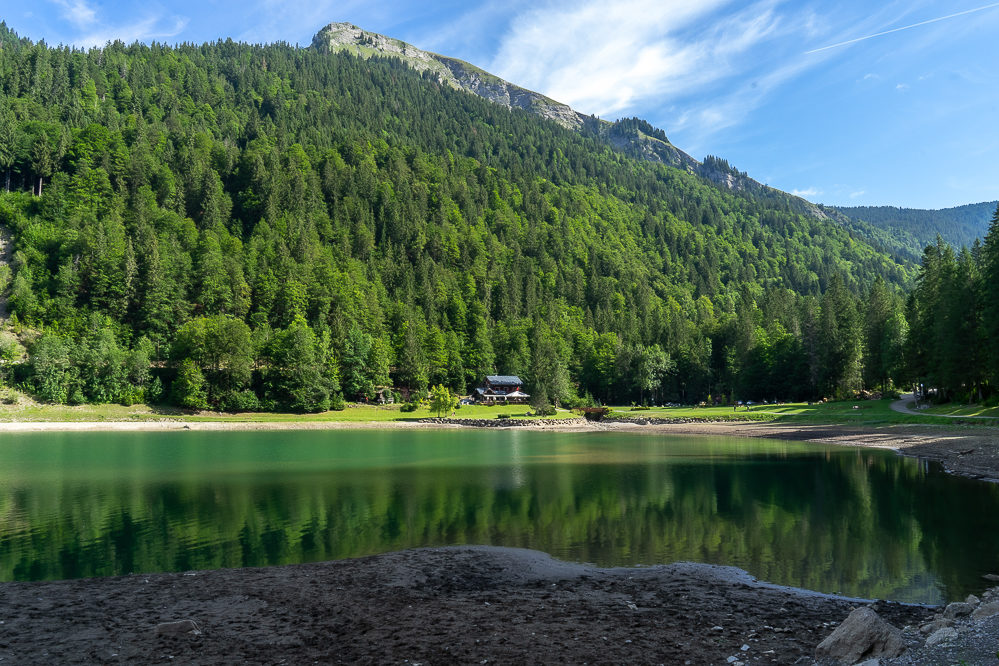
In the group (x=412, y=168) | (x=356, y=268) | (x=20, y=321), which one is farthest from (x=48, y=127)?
(x=412, y=168)

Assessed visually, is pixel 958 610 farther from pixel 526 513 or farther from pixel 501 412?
pixel 501 412

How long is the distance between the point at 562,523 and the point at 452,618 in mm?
12045

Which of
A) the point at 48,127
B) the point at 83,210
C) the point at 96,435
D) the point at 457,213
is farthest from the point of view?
the point at 457,213

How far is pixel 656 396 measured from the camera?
427ft

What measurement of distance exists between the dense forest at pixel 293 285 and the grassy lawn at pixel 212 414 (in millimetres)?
3053

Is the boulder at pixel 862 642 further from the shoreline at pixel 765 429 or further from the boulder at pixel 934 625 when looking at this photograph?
the shoreline at pixel 765 429

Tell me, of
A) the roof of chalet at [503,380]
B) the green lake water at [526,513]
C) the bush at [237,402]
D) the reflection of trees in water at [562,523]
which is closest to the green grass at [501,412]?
the bush at [237,402]

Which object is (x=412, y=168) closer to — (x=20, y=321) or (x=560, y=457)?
(x=20, y=321)

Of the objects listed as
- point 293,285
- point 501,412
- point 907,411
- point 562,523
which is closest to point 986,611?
point 562,523

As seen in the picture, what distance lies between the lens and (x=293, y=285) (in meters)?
123

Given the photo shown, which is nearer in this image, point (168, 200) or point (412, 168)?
point (168, 200)

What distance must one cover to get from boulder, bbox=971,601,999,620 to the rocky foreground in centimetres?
5

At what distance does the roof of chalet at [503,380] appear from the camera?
13259 cm

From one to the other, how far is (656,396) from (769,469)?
9178 cm
